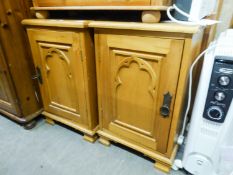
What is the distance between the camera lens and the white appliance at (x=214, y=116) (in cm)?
66

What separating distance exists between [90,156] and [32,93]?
0.62 metres

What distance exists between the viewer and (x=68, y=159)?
106cm

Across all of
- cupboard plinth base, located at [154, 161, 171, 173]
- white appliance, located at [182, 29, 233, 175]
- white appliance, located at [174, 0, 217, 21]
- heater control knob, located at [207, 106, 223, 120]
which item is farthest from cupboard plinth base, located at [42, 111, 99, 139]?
white appliance, located at [174, 0, 217, 21]

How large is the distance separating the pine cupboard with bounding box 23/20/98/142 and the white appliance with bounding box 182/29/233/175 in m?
0.57

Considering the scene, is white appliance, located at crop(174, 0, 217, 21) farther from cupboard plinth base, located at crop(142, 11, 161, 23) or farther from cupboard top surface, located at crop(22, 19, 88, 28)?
cupboard top surface, located at crop(22, 19, 88, 28)

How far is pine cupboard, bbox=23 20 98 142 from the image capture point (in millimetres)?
915

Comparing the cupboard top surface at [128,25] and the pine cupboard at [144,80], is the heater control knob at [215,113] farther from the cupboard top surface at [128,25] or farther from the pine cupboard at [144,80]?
the cupboard top surface at [128,25]

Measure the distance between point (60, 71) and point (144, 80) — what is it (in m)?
0.54

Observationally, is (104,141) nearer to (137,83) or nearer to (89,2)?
(137,83)

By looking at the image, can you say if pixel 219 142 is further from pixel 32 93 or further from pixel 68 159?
pixel 32 93

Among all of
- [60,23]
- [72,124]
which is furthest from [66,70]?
[72,124]

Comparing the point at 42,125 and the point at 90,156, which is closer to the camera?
the point at 90,156

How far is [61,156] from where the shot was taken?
1.08 m

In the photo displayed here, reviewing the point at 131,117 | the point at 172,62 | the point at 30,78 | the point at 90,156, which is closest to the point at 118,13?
the point at 172,62
